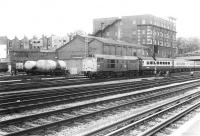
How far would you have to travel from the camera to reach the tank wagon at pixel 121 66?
3366cm

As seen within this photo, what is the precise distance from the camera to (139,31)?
3000 inches

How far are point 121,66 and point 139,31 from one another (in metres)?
40.4

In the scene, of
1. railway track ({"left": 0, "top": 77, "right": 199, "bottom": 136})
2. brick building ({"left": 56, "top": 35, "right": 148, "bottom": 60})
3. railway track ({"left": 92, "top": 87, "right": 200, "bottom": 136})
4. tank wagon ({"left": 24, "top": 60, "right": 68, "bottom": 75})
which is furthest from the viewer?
brick building ({"left": 56, "top": 35, "right": 148, "bottom": 60})

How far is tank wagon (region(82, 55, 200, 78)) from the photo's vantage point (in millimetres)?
33656

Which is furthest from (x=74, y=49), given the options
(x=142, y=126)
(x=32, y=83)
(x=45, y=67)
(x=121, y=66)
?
(x=142, y=126)

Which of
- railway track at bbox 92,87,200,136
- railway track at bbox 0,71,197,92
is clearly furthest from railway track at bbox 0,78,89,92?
railway track at bbox 92,87,200,136

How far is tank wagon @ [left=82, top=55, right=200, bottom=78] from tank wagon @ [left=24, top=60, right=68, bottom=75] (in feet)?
33.3

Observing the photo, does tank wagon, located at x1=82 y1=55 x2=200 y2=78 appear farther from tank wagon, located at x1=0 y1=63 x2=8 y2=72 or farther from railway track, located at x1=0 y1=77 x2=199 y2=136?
tank wagon, located at x1=0 y1=63 x2=8 y2=72

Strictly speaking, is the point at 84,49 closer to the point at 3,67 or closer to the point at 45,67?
the point at 45,67

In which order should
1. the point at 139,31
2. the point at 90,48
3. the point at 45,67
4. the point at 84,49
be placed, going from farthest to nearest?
the point at 139,31
the point at 84,49
the point at 90,48
the point at 45,67

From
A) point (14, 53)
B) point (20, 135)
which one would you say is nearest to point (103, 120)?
point (20, 135)

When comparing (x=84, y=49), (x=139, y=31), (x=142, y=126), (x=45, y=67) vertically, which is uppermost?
(x=139, y=31)

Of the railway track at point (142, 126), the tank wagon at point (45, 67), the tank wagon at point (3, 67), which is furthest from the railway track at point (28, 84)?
the tank wagon at point (3, 67)

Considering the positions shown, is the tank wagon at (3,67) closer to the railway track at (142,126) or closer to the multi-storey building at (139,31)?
the multi-storey building at (139,31)
